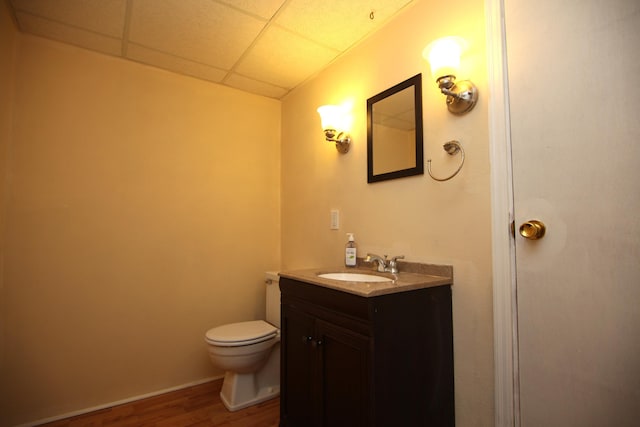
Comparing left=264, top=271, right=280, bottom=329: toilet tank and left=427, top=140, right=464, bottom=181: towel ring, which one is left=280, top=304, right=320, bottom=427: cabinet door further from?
left=427, top=140, right=464, bottom=181: towel ring

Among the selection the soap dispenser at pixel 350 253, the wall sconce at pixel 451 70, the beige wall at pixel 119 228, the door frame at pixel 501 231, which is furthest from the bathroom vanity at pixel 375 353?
the beige wall at pixel 119 228

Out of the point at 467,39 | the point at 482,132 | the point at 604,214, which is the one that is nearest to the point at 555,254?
the point at 604,214

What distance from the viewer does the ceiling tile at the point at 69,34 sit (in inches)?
68.5

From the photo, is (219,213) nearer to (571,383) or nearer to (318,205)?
(318,205)

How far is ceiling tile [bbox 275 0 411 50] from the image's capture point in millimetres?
1579

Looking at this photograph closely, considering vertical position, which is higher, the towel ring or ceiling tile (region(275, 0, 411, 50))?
ceiling tile (region(275, 0, 411, 50))

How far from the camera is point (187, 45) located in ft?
6.37

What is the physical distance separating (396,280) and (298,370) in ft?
2.17

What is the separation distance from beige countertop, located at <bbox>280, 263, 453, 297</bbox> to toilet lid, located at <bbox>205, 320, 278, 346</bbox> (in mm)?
603

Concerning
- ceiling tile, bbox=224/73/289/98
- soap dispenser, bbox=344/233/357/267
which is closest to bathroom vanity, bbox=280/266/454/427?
soap dispenser, bbox=344/233/357/267

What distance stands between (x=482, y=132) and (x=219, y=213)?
1.91 meters

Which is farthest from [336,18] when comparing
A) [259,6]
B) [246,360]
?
[246,360]

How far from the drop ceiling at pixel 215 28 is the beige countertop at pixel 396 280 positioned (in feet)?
4.43

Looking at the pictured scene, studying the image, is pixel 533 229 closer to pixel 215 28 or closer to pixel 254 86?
pixel 215 28
